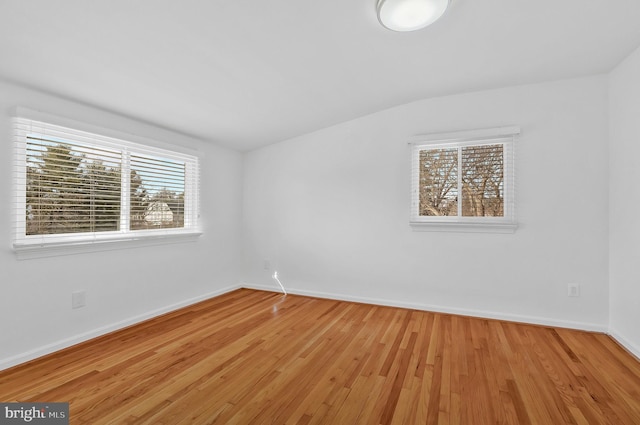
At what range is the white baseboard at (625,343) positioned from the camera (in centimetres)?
241

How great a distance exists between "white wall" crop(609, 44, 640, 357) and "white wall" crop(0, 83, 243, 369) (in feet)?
14.1

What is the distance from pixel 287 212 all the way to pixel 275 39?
2501 mm

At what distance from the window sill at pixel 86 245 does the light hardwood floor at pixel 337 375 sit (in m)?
0.79

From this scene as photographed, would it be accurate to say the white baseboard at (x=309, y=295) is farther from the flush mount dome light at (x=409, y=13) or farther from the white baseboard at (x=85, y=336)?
the flush mount dome light at (x=409, y=13)

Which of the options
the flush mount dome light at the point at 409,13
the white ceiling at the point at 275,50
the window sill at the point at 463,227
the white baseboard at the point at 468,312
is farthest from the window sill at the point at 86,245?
the flush mount dome light at the point at 409,13

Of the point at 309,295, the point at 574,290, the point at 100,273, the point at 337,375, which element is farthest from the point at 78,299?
the point at 574,290

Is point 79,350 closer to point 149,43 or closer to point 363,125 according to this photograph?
point 149,43

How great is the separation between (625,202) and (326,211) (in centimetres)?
291

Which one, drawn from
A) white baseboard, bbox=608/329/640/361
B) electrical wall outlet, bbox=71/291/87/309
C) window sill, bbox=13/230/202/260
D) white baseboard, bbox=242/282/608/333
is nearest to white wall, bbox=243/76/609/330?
white baseboard, bbox=242/282/608/333

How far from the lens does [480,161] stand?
3.33 meters

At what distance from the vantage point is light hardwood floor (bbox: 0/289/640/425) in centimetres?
169

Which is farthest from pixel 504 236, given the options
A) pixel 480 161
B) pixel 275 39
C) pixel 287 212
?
pixel 275 39

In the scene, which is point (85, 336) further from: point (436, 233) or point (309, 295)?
point (436, 233)

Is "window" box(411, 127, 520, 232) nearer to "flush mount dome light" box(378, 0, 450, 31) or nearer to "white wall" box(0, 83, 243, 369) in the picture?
"flush mount dome light" box(378, 0, 450, 31)
